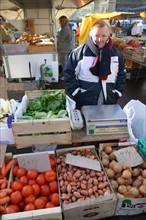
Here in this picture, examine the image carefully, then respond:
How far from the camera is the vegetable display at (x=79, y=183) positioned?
1188 mm

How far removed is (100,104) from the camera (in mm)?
1688

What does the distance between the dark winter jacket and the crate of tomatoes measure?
0.67m

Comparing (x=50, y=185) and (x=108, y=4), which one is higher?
(x=108, y=4)

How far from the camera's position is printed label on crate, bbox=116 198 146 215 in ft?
3.82

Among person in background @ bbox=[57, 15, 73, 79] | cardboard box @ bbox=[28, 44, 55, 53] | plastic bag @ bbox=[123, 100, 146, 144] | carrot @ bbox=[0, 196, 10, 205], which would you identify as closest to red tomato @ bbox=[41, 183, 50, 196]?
carrot @ bbox=[0, 196, 10, 205]

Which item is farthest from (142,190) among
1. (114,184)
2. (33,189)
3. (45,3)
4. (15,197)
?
(45,3)

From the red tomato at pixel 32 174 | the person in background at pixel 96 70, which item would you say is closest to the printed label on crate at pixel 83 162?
the red tomato at pixel 32 174

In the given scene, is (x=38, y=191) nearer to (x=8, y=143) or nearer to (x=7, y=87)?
(x=8, y=143)

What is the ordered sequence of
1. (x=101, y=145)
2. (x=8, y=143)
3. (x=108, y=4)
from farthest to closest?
(x=108, y=4), (x=101, y=145), (x=8, y=143)

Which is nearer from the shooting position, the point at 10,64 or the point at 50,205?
the point at 50,205

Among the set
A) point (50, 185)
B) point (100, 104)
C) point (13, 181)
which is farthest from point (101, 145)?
A: point (13, 181)

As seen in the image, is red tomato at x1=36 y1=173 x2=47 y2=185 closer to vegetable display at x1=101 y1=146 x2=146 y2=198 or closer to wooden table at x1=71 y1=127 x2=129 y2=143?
wooden table at x1=71 y1=127 x2=129 y2=143

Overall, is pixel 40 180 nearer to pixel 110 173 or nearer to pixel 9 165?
pixel 9 165

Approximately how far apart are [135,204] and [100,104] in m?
0.86
